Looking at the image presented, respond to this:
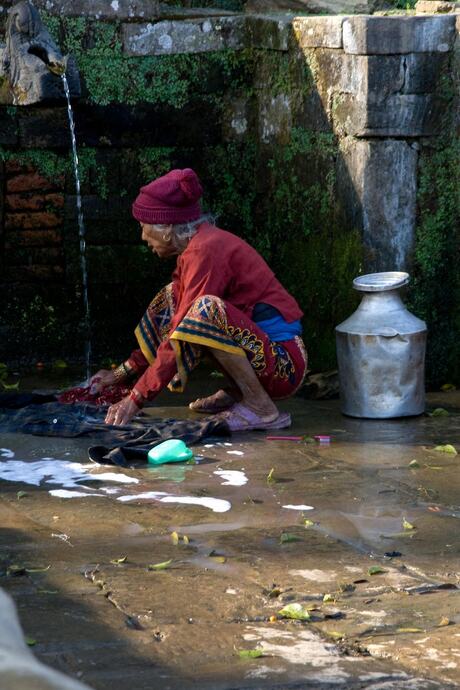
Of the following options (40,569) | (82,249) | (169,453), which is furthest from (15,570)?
(82,249)

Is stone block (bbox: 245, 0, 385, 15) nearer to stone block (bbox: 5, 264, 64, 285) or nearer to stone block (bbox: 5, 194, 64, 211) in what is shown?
stone block (bbox: 5, 194, 64, 211)

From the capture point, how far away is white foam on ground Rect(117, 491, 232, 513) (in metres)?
4.37

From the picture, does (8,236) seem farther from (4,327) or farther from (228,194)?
(228,194)

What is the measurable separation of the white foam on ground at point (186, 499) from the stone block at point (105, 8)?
3.36 m

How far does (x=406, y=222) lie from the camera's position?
631cm

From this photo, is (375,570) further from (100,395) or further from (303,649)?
(100,395)

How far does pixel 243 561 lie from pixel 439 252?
310 cm

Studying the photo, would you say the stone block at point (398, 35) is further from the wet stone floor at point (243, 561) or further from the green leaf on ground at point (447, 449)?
the green leaf on ground at point (447, 449)

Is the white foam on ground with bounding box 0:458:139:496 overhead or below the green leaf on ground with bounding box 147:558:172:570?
below

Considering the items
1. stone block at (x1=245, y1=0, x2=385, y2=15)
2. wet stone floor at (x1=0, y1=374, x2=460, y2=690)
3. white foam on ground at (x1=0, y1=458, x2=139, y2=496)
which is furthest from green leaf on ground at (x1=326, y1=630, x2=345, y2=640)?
stone block at (x1=245, y1=0, x2=385, y2=15)

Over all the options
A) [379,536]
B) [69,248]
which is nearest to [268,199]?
[69,248]

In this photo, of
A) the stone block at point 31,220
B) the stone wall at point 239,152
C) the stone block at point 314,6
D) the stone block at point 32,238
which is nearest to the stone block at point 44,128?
the stone wall at point 239,152

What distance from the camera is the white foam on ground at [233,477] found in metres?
4.69

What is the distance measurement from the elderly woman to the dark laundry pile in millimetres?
106
